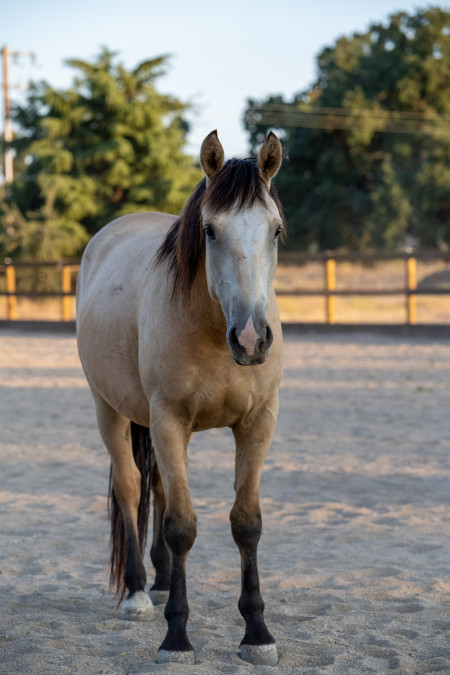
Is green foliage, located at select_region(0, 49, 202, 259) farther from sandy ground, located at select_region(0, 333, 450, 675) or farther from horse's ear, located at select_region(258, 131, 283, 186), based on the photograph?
horse's ear, located at select_region(258, 131, 283, 186)

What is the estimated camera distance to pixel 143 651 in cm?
294

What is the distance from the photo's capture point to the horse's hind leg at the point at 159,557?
369 centimetres

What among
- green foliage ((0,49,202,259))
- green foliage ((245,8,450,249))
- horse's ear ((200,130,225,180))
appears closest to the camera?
horse's ear ((200,130,225,180))

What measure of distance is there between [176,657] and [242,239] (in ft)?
4.94

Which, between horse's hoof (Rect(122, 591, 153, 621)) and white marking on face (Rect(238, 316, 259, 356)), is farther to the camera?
horse's hoof (Rect(122, 591, 153, 621))

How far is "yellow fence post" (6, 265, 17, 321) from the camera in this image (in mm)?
20698

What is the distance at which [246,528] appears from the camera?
3027 mm

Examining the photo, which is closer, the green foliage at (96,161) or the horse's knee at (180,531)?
the horse's knee at (180,531)

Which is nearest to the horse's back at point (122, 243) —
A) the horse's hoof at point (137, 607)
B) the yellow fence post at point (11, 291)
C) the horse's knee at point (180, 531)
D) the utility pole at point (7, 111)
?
the horse's knee at point (180, 531)

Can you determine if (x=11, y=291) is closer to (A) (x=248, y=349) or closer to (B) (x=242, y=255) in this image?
(B) (x=242, y=255)

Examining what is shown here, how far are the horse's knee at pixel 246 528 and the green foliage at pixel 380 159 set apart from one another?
29444 mm

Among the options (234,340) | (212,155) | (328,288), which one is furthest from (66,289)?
(234,340)

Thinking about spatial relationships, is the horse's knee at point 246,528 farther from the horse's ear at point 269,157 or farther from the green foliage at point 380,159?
the green foliage at point 380,159

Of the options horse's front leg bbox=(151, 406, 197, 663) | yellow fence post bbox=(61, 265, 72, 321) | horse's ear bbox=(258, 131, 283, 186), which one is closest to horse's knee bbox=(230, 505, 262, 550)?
horse's front leg bbox=(151, 406, 197, 663)
